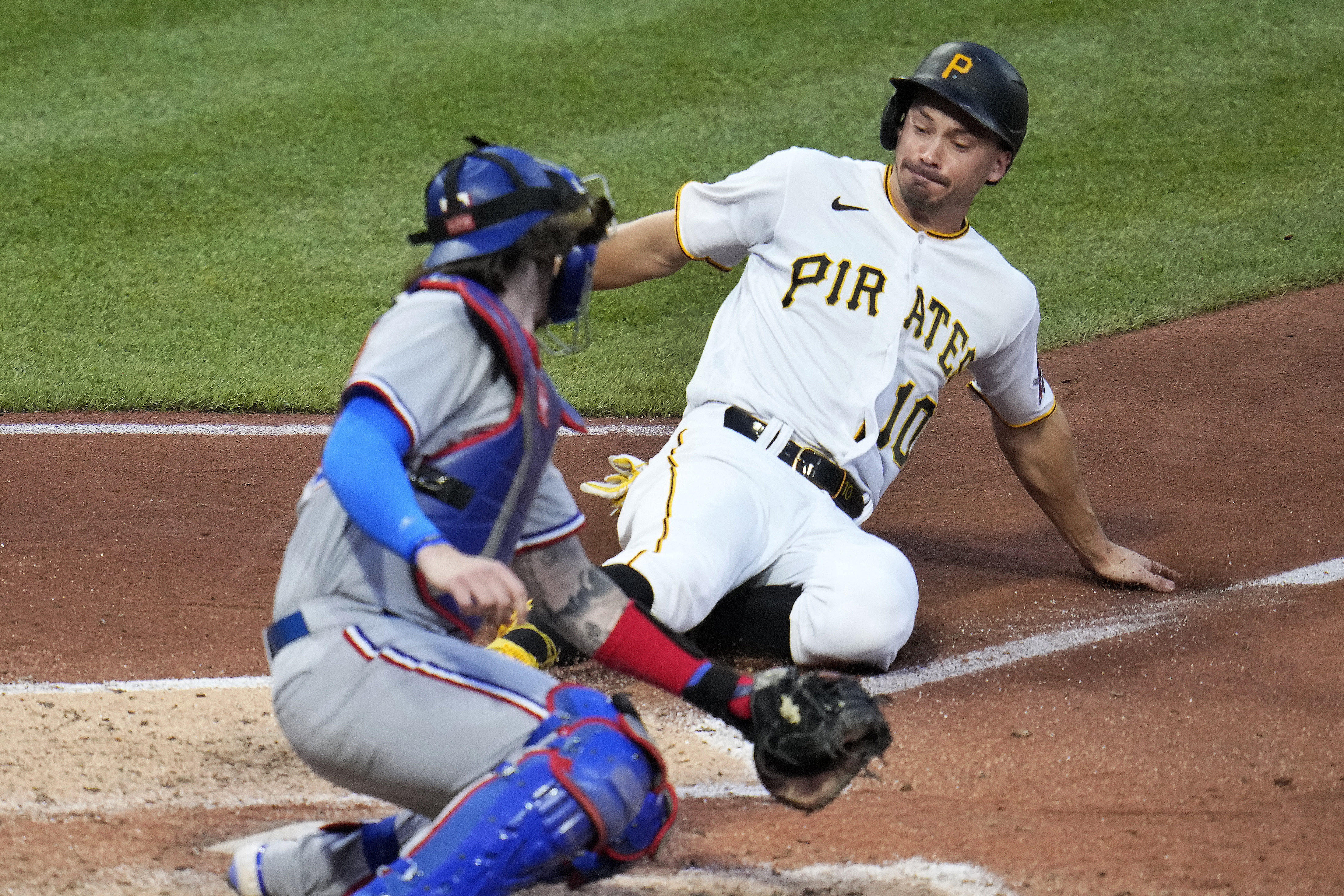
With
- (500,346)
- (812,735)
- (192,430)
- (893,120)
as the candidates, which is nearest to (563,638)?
(812,735)

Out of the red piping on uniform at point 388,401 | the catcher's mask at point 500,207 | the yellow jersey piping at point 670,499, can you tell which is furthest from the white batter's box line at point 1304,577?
the red piping on uniform at point 388,401

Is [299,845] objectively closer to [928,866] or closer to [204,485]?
[928,866]

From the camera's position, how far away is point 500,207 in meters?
2.47

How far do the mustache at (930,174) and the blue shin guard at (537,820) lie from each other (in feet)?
7.41

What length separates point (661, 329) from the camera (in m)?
6.78

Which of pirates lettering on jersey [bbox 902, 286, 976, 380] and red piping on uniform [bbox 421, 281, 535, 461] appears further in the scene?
pirates lettering on jersey [bbox 902, 286, 976, 380]

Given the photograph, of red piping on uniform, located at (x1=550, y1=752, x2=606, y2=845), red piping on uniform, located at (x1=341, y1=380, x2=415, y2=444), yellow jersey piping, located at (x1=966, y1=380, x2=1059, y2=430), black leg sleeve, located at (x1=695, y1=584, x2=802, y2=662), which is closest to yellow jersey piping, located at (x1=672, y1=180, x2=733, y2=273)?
yellow jersey piping, located at (x1=966, y1=380, x2=1059, y2=430)

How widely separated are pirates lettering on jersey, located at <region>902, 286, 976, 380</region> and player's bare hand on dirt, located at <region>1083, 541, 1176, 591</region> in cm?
76

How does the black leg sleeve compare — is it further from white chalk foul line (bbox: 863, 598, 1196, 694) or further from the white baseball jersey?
the white baseball jersey

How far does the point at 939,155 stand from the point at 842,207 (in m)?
0.30

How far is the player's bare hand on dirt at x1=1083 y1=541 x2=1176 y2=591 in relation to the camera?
175 inches

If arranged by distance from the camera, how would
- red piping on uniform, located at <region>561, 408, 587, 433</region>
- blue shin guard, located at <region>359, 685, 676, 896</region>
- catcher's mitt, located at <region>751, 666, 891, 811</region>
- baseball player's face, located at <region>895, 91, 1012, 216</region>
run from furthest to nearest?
1. baseball player's face, located at <region>895, 91, 1012, 216</region>
2. red piping on uniform, located at <region>561, 408, 587, 433</region>
3. catcher's mitt, located at <region>751, 666, 891, 811</region>
4. blue shin guard, located at <region>359, 685, 676, 896</region>

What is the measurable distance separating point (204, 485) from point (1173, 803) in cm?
333

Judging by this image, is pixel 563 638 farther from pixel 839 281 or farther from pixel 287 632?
pixel 839 281
